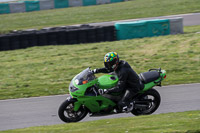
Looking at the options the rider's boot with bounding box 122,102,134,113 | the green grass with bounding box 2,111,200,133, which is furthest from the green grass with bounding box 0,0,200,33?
the green grass with bounding box 2,111,200,133

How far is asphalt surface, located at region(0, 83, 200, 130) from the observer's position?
836cm

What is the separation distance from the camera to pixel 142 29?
17984 millimetres

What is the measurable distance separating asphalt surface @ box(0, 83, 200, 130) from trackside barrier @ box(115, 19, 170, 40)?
7604 mm

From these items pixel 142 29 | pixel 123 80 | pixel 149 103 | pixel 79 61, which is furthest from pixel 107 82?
pixel 142 29

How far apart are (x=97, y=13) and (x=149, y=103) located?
2089cm

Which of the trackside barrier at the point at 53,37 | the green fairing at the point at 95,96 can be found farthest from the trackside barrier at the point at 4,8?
the green fairing at the point at 95,96

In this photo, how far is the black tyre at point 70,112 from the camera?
7707 mm

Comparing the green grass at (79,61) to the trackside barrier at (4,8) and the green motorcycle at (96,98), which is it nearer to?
the green motorcycle at (96,98)

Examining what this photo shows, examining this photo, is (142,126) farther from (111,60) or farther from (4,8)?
(4,8)

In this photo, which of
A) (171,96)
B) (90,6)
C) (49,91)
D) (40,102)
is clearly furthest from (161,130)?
(90,6)

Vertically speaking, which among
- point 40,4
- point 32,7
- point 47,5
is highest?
point 40,4

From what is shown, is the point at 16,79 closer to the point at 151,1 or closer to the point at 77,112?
the point at 77,112

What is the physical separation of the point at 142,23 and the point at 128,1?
48.3ft

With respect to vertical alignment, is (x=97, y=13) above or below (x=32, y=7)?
below
